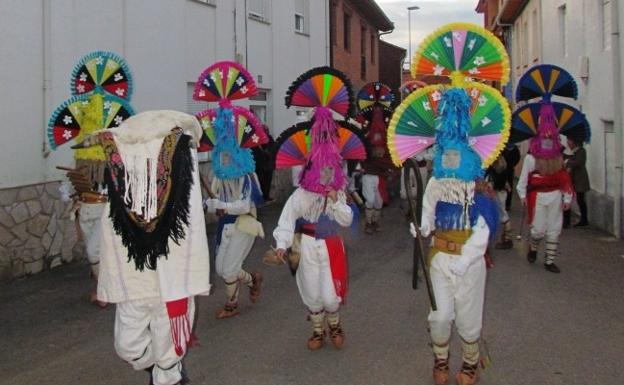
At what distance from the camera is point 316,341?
5547 mm

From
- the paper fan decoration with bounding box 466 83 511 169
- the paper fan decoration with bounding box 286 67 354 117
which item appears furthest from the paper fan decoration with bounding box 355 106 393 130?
the paper fan decoration with bounding box 466 83 511 169

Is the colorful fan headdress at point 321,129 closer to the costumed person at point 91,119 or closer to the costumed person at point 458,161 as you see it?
the costumed person at point 458,161

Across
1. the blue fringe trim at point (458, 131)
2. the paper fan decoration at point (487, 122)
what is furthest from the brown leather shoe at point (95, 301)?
the paper fan decoration at point (487, 122)

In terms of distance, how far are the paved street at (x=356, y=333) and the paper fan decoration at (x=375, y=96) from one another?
4.87 meters

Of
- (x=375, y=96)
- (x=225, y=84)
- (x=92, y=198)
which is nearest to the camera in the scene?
(x=225, y=84)

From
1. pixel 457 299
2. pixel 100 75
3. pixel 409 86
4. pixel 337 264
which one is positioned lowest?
pixel 457 299

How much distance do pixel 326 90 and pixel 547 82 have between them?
153 inches

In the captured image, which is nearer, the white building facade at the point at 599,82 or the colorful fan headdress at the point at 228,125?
the colorful fan headdress at the point at 228,125

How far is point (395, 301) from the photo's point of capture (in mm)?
7066

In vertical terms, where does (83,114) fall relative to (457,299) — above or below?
above

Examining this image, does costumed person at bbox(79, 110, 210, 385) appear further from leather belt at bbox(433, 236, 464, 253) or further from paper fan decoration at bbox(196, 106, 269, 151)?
paper fan decoration at bbox(196, 106, 269, 151)

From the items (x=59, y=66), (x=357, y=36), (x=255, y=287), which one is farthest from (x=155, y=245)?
(x=357, y=36)

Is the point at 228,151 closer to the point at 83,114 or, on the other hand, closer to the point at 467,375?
the point at 83,114

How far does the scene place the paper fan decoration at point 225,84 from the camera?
6.83m
